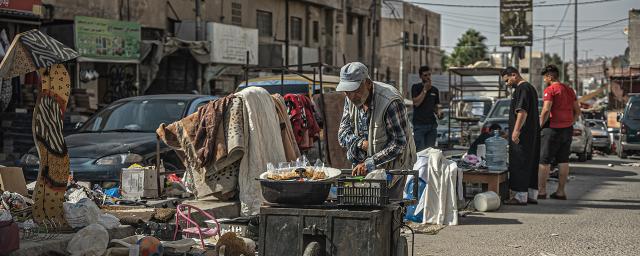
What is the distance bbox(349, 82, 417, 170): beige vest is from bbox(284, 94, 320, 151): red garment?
161 inches

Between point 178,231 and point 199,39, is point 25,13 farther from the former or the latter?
point 178,231

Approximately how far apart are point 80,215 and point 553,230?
204 inches

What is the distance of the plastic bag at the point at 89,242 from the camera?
7008 millimetres

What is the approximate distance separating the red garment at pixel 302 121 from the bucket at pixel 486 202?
229 cm

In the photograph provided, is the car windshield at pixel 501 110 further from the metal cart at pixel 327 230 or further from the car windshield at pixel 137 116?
the metal cart at pixel 327 230

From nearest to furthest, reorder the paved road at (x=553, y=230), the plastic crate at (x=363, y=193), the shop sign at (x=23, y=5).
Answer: the plastic crate at (x=363, y=193), the paved road at (x=553, y=230), the shop sign at (x=23, y=5)

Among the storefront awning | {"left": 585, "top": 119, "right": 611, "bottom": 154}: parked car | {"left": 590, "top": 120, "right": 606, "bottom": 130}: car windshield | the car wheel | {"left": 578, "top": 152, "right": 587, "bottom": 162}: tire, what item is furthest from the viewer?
{"left": 590, "top": 120, "right": 606, "bottom": 130}: car windshield

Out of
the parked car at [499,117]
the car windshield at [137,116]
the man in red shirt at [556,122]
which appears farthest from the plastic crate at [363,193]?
the parked car at [499,117]

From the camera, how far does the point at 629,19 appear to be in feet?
133

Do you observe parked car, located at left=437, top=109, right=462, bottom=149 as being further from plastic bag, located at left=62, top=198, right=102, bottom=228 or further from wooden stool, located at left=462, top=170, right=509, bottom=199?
plastic bag, located at left=62, top=198, right=102, bottom=228

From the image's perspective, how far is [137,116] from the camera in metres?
12.5

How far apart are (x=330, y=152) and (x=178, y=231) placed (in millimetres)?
4509

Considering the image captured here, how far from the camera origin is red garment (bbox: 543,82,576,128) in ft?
42.2

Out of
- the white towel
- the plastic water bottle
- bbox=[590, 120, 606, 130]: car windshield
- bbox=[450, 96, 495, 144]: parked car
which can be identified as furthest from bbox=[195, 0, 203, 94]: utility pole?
the white towel
